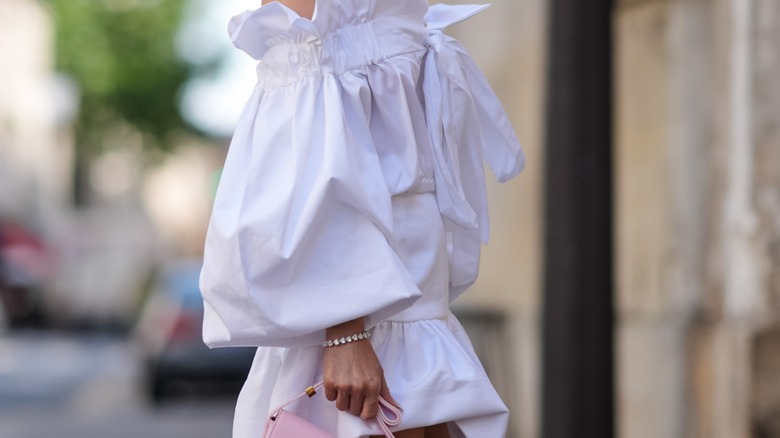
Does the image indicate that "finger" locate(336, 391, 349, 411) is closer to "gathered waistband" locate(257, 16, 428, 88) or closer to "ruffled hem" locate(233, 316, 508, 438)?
"ruffled hem" locate(233, 316, 508, 438)

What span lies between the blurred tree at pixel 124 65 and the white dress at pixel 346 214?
41.0 metres

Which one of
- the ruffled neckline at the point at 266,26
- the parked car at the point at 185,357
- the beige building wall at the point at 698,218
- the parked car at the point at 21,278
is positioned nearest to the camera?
the ruffled neckline at the point at 266,26

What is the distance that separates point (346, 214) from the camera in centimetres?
262

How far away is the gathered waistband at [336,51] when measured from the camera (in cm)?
271

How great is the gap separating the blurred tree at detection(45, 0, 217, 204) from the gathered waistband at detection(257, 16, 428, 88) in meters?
41.0

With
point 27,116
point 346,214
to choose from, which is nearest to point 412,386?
point 346,214

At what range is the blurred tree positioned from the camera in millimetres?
43250

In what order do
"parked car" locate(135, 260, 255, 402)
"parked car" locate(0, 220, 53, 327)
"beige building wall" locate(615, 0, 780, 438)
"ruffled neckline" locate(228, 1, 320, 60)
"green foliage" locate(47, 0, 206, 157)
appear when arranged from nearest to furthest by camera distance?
"ruffled neckline" locate(228, 1, 320, 60)
"beige building wall" locate(615, 0, 780, 438)
"parked car" locate(135, 260, 255, 402)
"parked car" locate(0, 220, 53, 327)
"green foliage" locate(47, 0, 206, 157)

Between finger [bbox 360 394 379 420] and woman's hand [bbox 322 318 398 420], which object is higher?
woman's hand [bbox 322 318 398 420]

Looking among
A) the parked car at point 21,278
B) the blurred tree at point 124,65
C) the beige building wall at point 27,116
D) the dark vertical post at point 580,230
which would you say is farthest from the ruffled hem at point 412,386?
the blurred tree at point 124,65

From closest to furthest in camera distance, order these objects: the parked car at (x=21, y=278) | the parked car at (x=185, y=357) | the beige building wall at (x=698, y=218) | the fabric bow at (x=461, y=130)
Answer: the fabric bow at (x=461, y=130) → the beige building wall at (x=698, y=218) → the parked car at (x=185, y=357) → the parked car at (x=21, y=278)

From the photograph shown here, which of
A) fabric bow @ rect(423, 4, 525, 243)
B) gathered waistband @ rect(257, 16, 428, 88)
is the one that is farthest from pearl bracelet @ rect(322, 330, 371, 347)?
gathered waistband @ rect(257, 16, 428, 88)

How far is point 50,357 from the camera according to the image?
2473cm

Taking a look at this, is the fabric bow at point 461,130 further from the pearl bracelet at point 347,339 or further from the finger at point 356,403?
the finger at point 356,403
